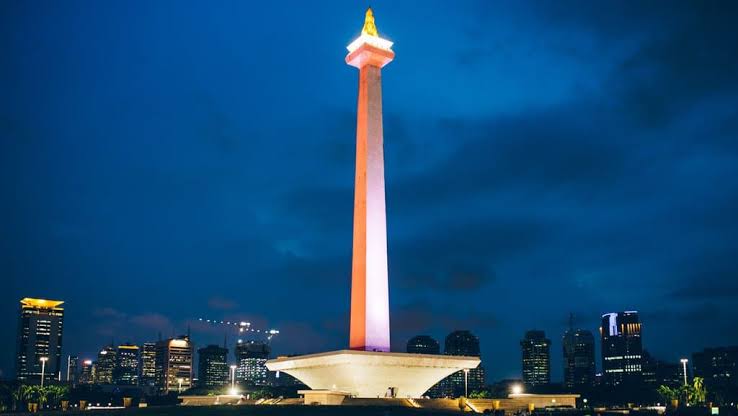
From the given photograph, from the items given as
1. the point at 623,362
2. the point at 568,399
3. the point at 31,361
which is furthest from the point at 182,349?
the point at 568,399

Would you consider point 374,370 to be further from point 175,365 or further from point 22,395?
point 175,365

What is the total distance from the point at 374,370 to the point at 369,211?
1087cm

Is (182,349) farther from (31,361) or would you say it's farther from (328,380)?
(328,380)

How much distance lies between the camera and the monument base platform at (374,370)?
5097cm

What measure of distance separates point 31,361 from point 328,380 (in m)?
134

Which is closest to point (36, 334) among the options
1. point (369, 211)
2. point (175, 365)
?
point (175, 365)

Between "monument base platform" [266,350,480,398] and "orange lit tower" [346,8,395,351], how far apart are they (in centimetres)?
212

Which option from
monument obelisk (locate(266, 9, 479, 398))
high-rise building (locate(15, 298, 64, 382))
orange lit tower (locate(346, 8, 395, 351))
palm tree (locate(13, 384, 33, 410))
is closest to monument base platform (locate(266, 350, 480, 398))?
monument obelisk (locate(266, 9, 479, 398))

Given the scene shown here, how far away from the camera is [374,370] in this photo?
51656 millimetres

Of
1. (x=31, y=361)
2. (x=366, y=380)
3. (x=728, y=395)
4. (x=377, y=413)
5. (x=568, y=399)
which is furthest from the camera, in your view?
(x=31, y=361)

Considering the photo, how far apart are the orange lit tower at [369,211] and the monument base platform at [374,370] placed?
6.96 feet

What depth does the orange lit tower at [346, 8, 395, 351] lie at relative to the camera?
53.9 m

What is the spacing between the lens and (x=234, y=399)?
58.1 metres

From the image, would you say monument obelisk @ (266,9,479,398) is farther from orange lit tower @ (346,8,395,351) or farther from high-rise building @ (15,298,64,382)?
high-rise building @ (15,298,64,382)
